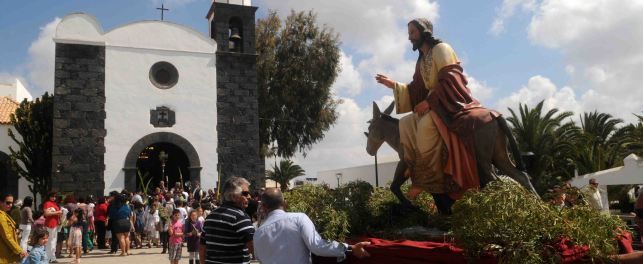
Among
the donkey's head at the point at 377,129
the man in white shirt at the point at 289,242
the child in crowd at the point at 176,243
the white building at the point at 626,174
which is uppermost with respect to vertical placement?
the donkey's head at the point at 377,129

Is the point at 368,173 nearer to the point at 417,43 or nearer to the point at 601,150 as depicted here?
the point at 601,150

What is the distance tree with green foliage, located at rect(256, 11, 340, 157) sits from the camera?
25.4 m

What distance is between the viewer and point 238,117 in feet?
62.7

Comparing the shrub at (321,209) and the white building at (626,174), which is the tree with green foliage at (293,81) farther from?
the shrub at (321,209)

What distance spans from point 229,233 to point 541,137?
1861cm

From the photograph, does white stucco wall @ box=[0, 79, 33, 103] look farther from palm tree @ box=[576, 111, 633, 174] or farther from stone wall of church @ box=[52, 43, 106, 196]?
palm tree @ box=[576, 111, 633, 174]

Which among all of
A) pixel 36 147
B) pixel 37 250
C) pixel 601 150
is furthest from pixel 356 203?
pixel 601 150

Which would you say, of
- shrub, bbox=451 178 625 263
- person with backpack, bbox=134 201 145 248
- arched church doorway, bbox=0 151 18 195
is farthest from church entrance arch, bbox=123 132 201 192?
shrub, bbox=451 178 625 263

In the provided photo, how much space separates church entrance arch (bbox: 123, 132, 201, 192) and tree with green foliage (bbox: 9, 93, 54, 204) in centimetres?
304

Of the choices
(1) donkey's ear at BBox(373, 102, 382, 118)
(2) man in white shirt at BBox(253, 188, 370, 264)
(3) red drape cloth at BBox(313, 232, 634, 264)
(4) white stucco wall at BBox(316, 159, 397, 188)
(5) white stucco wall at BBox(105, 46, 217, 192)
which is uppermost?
(5) white stucco wall at BBox(105, 46, 217, 192)

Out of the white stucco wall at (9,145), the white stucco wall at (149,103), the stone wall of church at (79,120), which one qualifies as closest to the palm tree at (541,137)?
the white stucco wall at (149,103)

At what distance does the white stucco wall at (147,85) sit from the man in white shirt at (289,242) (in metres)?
14.9

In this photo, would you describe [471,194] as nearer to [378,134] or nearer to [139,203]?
[378,134]

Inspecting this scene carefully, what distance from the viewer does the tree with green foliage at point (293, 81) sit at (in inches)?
999
